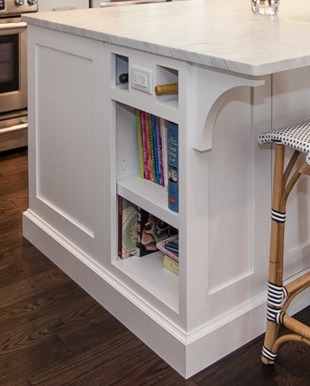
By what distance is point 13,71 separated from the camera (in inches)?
130

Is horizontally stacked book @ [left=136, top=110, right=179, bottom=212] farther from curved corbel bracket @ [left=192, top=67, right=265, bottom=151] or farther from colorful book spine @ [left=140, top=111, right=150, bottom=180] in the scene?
curved corbel bracket @ [left=192, top=67, right=265, bottom=151]

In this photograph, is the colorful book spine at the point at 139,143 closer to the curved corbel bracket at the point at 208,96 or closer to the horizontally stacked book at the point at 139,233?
the horizontally stacked book at the point at 139,233

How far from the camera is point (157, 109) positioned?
1513 mm

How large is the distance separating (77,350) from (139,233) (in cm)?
42

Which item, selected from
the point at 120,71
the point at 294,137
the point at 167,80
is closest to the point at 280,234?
the point at 294,137

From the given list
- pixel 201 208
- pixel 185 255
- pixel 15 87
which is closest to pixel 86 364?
pixel 185 255

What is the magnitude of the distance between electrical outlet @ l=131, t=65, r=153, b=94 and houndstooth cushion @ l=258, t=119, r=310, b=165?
325mm

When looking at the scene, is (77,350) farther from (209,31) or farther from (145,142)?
(209,31)

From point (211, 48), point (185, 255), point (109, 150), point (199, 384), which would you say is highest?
point (211, 48)

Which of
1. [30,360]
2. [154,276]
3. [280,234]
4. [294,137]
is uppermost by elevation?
[294,137]

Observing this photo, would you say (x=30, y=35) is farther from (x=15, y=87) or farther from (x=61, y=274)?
(x=15, y=87)

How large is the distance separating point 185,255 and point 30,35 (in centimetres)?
111

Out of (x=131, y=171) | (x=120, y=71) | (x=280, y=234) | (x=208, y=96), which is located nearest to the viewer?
(x=208, y=96)

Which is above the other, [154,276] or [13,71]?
[13,71]
